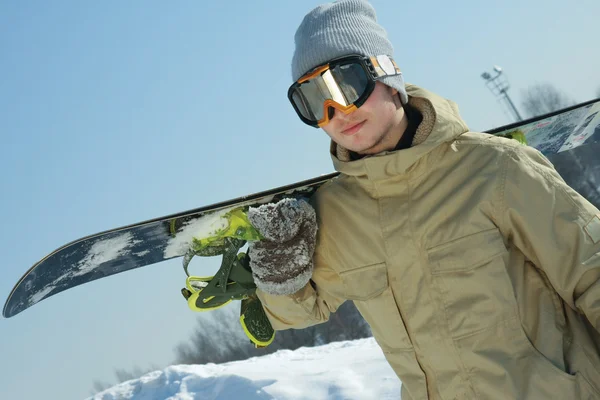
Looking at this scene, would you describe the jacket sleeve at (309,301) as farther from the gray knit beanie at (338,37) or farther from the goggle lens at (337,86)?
the gray knit beanie at (338,37)

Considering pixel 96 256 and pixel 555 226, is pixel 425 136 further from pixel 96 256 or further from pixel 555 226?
pixel 96 256

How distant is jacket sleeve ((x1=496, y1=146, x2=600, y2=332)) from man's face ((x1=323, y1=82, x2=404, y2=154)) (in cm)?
53

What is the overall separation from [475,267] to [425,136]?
1.83 ft

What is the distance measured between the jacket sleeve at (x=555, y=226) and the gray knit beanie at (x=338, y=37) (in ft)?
2.15

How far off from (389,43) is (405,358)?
4.63ft

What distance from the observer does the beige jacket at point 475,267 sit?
2.38 m

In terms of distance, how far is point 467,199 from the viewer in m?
2.53

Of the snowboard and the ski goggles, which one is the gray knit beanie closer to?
the ski goggles

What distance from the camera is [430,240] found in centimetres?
254

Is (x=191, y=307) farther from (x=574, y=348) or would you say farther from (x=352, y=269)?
(x=574, y=348)

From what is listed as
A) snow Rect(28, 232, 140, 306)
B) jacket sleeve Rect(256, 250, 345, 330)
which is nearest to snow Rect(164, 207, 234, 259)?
snow Rect(28, 232, 140, 306)

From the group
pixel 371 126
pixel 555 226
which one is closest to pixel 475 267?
pixel 555 226

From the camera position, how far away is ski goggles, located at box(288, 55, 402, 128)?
272cm

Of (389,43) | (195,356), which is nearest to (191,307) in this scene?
(389,43)
